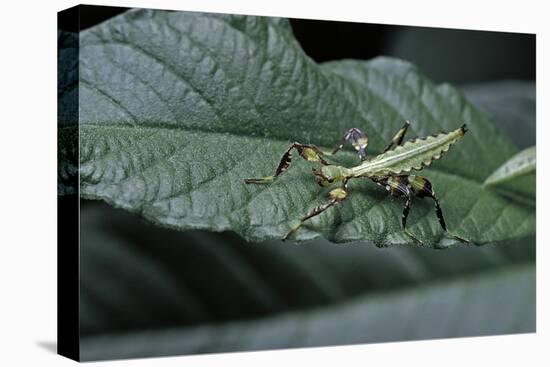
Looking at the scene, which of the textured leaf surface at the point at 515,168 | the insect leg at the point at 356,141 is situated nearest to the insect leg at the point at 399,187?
the insect leg at the point at 356,141

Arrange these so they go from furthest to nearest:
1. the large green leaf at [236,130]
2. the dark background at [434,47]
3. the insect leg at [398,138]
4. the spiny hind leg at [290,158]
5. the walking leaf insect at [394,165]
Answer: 1. the dark background at [434,47]
2. the insect leg at [398,138]
3. the walking leaf insect at [394,165]
4. the spiny hind leg at [290,158]
5. the large green leaf at [236,130]

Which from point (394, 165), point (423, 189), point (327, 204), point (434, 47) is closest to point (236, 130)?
point (327, 204)

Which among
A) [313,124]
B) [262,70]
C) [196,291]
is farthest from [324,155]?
[196,291]

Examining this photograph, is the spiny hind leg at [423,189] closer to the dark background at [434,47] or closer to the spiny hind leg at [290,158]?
the spiny hind leg at [290,158]

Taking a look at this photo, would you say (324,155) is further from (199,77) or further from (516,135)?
(516,135)

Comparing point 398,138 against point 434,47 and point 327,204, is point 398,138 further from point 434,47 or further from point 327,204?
point 434,47

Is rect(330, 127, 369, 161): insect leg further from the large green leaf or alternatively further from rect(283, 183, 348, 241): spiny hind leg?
rect(283, 183, 348, 241): spiny hind leg
